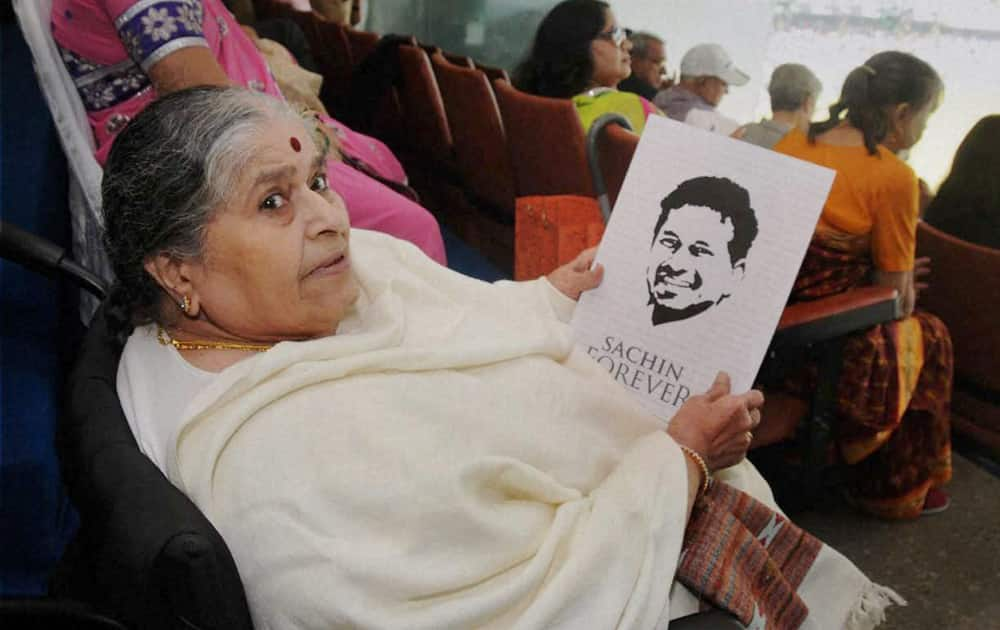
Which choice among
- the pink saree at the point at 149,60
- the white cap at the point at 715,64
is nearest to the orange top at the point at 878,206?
the pink saree at the point at 149,60

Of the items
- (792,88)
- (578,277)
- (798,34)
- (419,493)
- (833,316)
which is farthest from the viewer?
(798,34)

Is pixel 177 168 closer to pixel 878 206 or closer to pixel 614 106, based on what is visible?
pixel 878 206

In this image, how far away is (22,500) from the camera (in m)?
1.15

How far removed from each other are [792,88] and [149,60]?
2471mm

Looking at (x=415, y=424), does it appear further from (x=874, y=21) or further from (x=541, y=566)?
(x=874, y=21)

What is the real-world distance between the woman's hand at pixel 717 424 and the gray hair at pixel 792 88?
2487 millimetres

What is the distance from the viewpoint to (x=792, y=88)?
10.2 feet

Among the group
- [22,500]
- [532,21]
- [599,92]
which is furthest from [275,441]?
[532,21]

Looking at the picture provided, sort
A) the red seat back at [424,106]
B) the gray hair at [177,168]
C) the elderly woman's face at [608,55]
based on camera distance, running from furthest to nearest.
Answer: the red seat back at [424,106] → the elderly woman's face at [608,55] → the gray hair at [177,168]

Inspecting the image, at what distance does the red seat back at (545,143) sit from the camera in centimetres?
199

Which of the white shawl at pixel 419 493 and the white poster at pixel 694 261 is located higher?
the white poster at pixel 694 261

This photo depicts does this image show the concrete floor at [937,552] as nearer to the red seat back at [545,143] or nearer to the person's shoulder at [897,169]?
the person's shoulder at [897,169]

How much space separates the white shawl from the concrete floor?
1080 millimetres

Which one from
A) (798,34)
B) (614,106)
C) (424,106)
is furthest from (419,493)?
(798,34)
